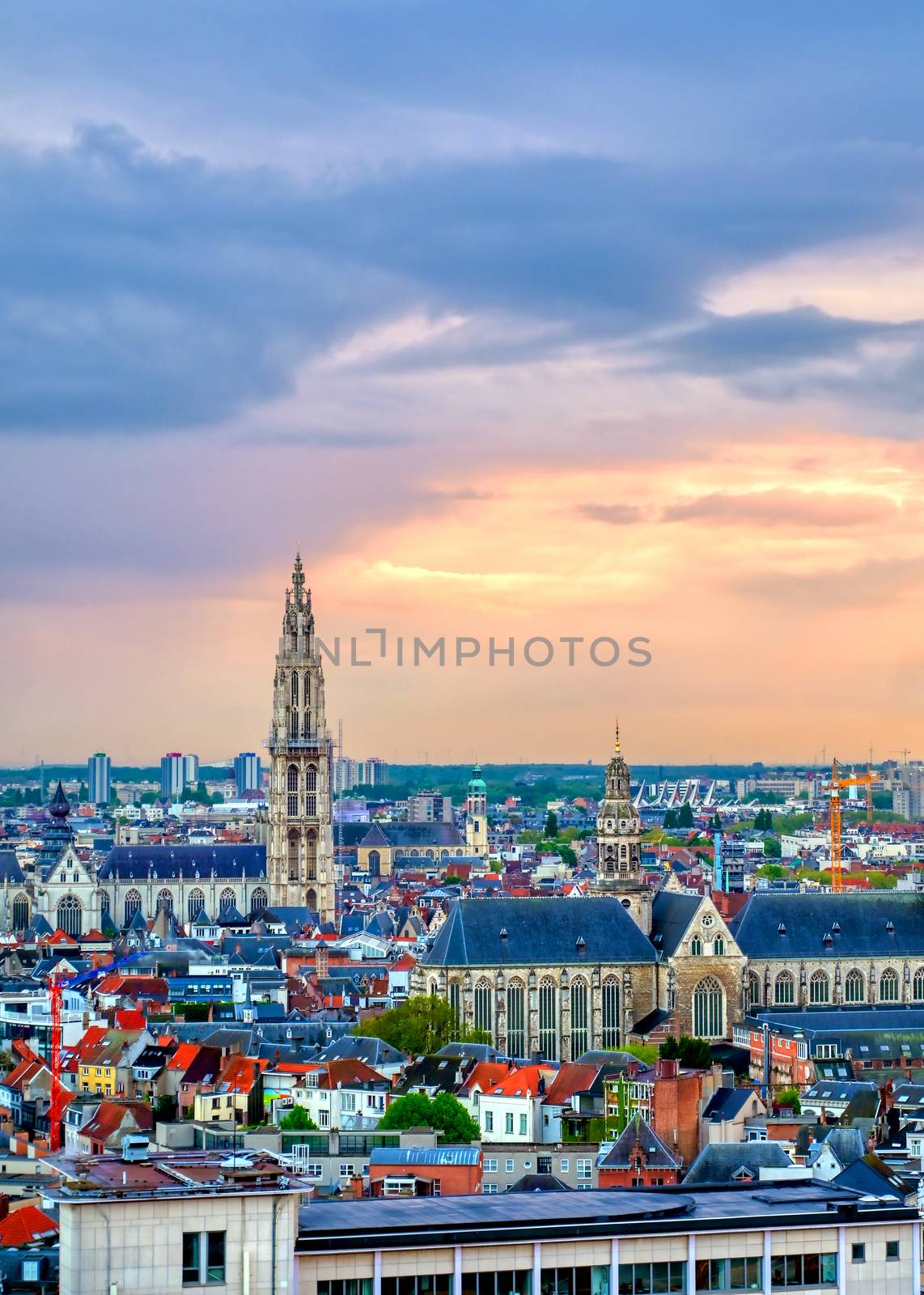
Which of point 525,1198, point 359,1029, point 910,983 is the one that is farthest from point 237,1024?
point 525,1198

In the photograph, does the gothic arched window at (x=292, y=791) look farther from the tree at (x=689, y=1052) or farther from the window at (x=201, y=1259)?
→ the window at (x=201, y=1259)

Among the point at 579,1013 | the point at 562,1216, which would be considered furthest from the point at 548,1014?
the point at 562,1216

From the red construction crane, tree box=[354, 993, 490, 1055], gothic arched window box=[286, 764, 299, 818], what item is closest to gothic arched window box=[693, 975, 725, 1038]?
tree box=[354, 993, 490, 1055]

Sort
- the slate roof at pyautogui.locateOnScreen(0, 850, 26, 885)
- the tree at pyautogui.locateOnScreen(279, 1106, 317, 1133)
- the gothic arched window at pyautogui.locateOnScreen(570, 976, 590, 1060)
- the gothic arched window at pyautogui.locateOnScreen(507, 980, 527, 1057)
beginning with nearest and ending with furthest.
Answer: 1. the tree at pyautogui.locateOnScreen(279, 1106, 317, 1133)
2. the gothic arched window at pyautogui.locateOnScreen(507, 980, 527, 1057)
3. the gothic arched window at pyautogui.locateOnScreen(570, 976, 590, 1060)
4. the slate roof at pyautogui.locateOnScreen(0, 850, 26, 885)

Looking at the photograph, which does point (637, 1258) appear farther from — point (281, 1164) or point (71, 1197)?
point (71, 1197)

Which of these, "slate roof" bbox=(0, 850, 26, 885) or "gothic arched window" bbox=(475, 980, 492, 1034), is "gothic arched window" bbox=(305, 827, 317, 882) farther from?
"gothic arched window" bbox=(475, 980, 492, 1034)

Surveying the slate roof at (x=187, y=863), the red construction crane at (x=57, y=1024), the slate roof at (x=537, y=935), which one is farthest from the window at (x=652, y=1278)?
the slate roof at (x=187, y=863)
